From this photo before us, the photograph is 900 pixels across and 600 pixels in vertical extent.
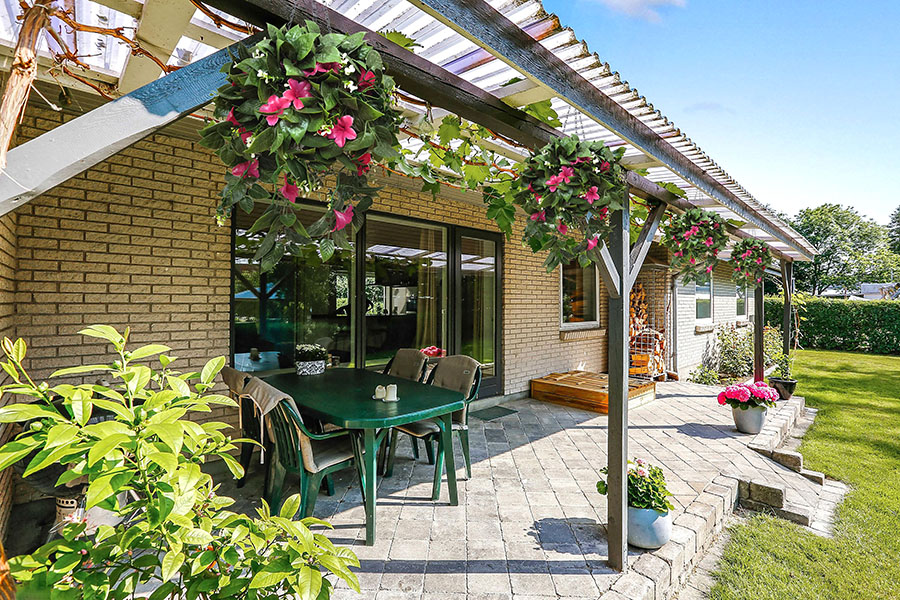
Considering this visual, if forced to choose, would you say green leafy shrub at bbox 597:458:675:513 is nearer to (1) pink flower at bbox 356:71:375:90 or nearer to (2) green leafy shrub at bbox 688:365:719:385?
(1) pink flower at bbox 356:71:375:90

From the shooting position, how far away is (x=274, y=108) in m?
0.97

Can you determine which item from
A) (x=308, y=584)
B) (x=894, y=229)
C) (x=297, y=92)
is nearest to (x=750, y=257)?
(x=297, y=92)

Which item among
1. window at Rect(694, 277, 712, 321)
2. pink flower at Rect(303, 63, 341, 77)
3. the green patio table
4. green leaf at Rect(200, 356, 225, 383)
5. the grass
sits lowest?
the grass

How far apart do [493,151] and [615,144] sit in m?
0.83

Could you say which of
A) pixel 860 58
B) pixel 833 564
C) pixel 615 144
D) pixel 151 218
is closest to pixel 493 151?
pixel 615 144

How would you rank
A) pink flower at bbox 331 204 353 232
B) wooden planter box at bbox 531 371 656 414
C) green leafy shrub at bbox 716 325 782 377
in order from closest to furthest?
1. pink flower at bbox 331 204 353 232
2. wooden planter box at bbox 531 371 656 414
3. green leafy shrub at bbox 716 325 782 377

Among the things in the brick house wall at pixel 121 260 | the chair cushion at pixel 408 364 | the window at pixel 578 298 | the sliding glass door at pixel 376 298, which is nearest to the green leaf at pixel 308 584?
the brick house wall at pixel 121 260

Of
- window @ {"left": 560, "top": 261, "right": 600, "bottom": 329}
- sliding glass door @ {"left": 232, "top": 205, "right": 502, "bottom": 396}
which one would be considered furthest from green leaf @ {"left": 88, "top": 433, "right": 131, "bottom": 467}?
window @ {"left": 560, "top": 261, "right": 600, "bottom": 329}

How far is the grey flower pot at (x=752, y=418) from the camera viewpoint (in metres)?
4.78

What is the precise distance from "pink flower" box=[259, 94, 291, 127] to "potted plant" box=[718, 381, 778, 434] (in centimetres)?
539

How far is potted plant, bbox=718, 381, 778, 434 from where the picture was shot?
4.77 metres

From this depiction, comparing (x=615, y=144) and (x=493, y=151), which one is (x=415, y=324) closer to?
(x=493, y=151)

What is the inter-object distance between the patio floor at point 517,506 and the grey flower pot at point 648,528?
105mm

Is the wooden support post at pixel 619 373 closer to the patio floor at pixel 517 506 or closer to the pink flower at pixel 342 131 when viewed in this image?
the patio floor at pixel 517 506
